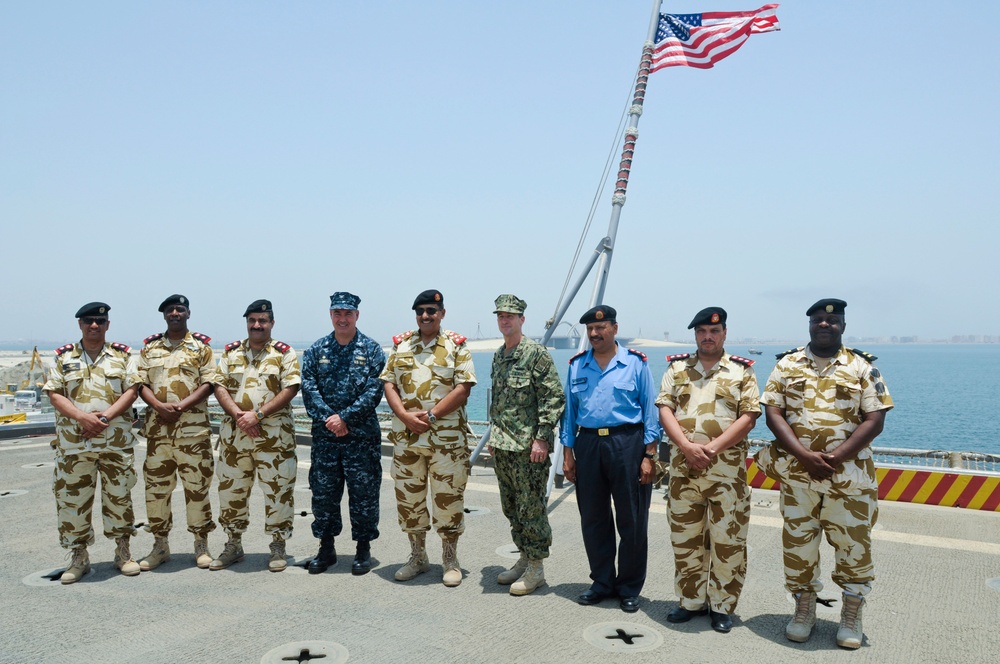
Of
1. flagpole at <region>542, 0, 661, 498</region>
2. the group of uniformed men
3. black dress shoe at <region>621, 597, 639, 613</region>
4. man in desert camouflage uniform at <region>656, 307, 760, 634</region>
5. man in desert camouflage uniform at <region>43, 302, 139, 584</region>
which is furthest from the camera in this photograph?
flagpole at <region>542, 0, 661, 498</region>

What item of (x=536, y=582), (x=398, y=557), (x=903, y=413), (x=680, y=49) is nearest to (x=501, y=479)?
(x=536, y=582)

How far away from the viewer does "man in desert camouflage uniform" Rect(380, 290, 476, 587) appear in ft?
15.8

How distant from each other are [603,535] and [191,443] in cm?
319

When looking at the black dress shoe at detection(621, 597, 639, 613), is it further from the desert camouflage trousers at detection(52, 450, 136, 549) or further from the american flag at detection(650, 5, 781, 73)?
the american flag at detection(650, 5, 781, 73)

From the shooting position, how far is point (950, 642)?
12.3ft

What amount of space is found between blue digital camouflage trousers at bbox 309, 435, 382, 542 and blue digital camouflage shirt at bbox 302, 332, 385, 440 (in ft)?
0.29

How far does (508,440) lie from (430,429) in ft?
1.95

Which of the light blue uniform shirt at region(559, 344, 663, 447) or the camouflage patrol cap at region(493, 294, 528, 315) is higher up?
the camouflage patrol cap at region(493, 294, 528, 315)

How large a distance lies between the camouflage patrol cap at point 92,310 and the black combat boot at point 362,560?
2.65 metres

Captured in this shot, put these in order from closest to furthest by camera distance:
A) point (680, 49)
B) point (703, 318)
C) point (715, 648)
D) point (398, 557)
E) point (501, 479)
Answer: point (715, 648), point (703, 318), point (501, 479), point (398, 557), point (680, 49)

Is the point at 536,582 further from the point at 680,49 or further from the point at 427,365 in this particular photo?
the point at 680,49

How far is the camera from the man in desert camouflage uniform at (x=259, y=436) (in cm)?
510

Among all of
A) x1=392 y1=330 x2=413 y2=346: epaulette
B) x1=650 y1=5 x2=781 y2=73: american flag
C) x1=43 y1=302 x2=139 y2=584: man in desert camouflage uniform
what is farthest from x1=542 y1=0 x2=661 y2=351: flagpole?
x1=43 y1=302 x2=139 y2=584: man in desert camouflage uniform

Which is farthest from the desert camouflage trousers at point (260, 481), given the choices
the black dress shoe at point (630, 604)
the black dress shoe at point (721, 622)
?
the black dress shoe at point (721, 622)
